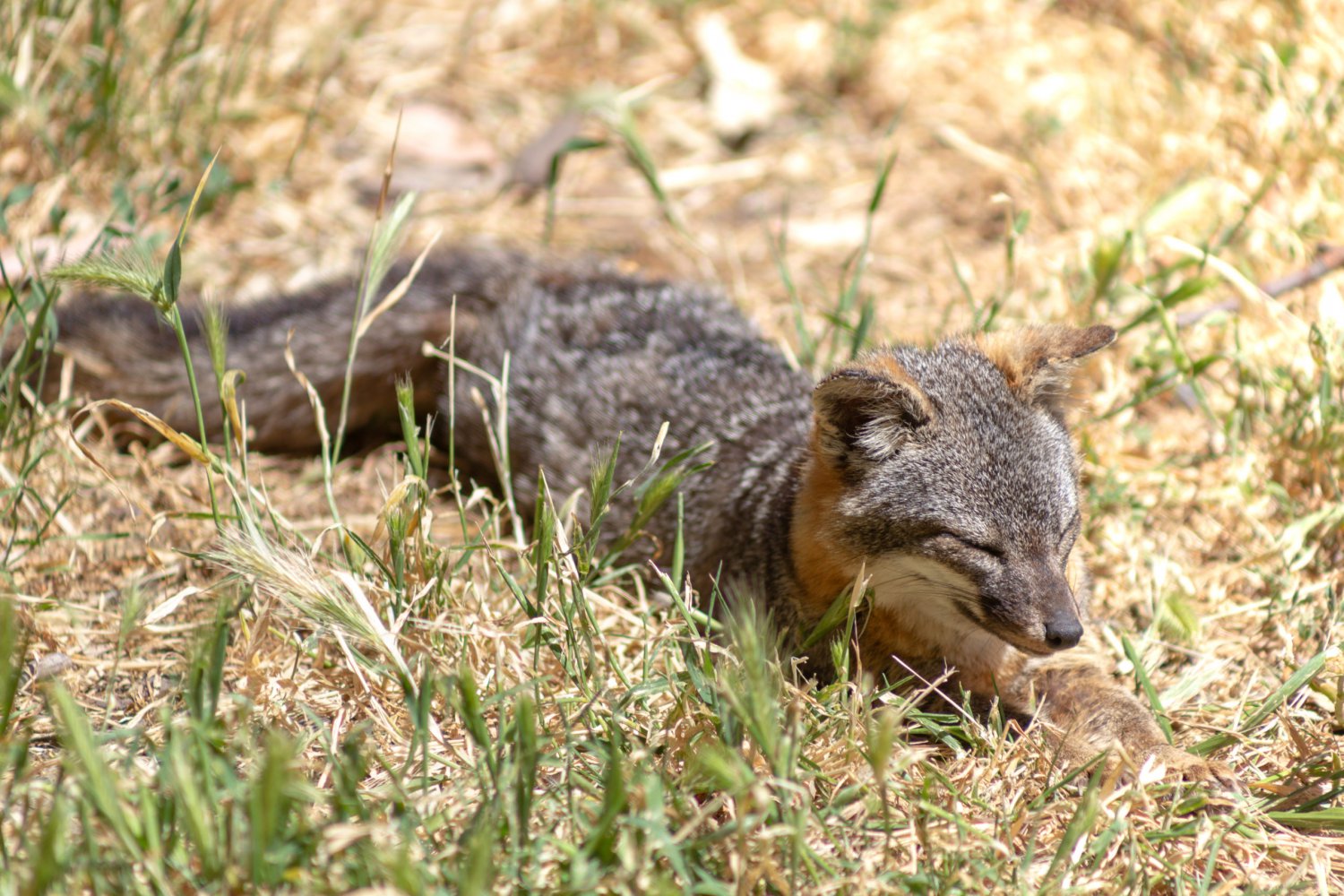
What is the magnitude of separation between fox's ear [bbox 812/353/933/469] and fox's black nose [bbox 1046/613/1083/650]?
64 centimetres

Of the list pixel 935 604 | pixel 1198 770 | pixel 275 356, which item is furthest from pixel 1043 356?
pixel 275 356

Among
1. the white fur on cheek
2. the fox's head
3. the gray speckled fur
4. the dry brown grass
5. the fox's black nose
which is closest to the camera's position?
the dry brown grass

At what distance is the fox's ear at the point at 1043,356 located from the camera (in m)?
3.47

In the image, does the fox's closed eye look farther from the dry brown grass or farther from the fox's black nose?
the dry brown grass

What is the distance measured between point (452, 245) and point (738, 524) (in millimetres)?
2471

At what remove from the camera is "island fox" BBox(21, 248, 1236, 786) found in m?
3.28

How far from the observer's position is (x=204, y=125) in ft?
19.5

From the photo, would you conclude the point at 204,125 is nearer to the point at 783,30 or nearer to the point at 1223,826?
the point at 783,30

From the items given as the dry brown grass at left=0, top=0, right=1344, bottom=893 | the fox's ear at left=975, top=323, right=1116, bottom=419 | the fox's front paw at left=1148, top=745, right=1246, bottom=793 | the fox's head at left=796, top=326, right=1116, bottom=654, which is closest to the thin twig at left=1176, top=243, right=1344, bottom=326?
the dry brown grass at left=0, top=0, right=1344, bottom=893

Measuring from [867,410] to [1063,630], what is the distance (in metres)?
0.79

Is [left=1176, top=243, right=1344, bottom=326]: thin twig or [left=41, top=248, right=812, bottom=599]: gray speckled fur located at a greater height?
[left=1176, top=243, right=1344, bottom=326]: thin twig

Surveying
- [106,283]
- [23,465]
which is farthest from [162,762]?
[23,465]

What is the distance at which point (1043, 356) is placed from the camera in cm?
348

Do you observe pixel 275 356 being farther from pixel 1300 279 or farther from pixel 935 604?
pixel 1300 279
